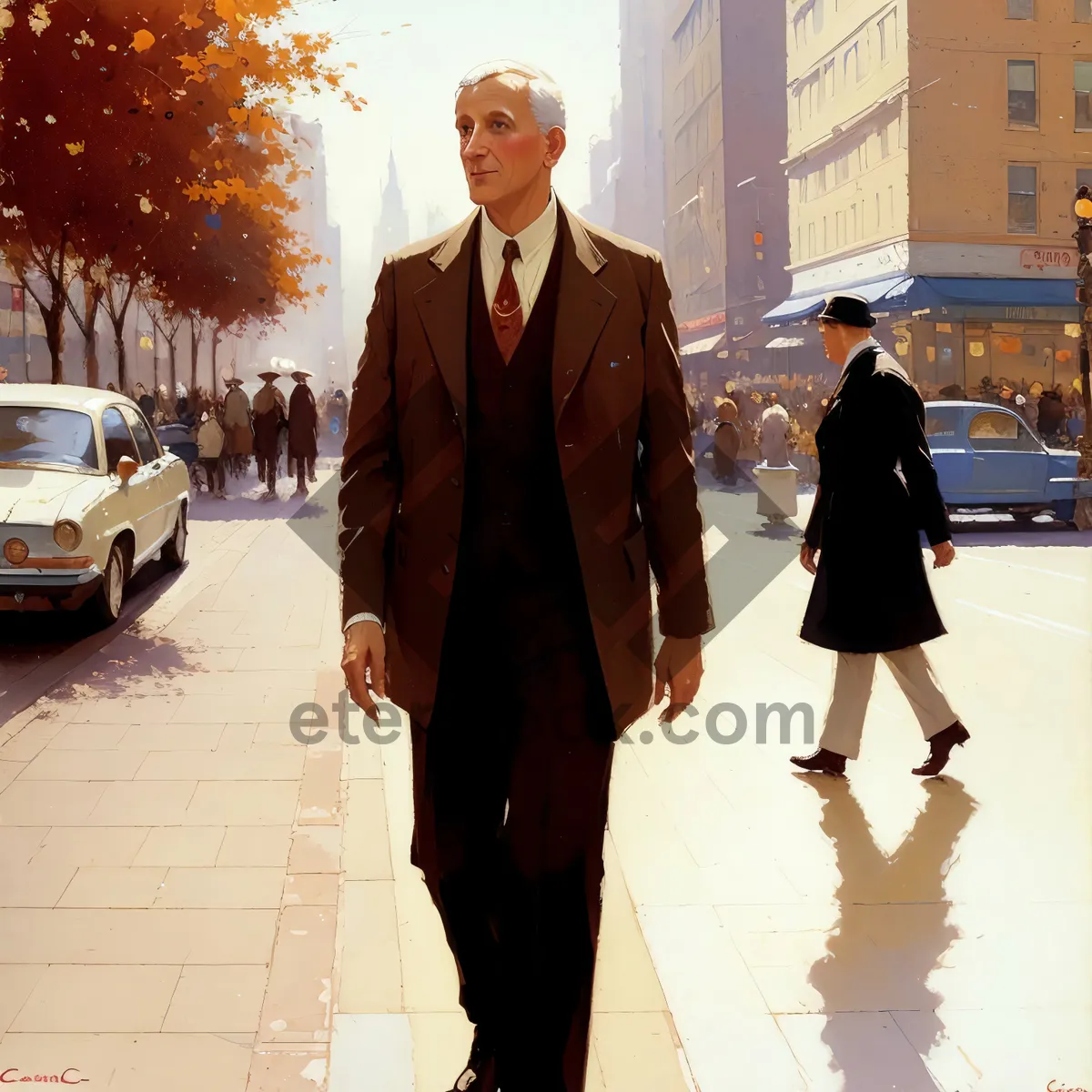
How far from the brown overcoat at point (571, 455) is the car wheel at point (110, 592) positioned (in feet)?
23.5

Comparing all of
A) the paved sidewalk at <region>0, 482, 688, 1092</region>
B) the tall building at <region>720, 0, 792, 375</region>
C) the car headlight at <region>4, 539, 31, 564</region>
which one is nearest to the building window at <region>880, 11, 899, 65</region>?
the tall building at <region>720, 0, 792, 375</region>

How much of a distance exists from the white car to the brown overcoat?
21.8 ft

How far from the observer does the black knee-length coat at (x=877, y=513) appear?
17.7 feet

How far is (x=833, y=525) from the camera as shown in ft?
18.1

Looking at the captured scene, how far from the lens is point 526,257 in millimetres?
2891

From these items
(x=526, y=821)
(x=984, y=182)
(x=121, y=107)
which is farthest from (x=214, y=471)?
(x=526, y=821)

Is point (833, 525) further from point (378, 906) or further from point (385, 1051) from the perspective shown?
point (385, 1051)

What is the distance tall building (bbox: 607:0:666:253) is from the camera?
67875mm

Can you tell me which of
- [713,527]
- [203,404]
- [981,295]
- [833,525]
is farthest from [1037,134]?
[833,525]

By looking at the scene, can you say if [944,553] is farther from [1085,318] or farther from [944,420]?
[944,420]

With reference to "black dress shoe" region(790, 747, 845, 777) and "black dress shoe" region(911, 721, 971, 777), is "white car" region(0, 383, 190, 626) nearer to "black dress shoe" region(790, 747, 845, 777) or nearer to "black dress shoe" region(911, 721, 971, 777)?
"black dress shoe" region(790, 747, 845, 777)

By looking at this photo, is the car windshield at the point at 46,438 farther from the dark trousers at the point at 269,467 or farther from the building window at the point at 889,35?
the building window at the point at 889,35

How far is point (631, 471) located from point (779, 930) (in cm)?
Result: 189

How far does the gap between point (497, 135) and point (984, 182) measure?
30514 millimetres
